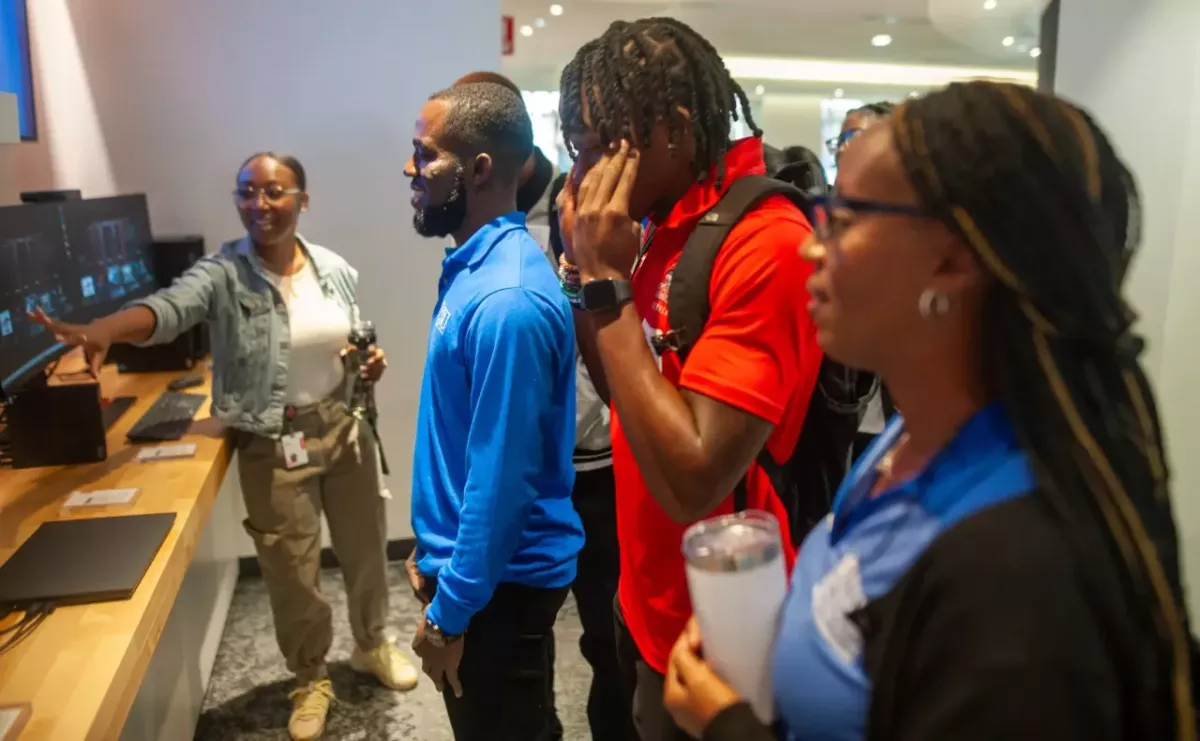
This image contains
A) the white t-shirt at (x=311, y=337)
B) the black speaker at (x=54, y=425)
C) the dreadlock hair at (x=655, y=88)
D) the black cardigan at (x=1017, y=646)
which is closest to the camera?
the black cardigan at (x=1017, y=646)

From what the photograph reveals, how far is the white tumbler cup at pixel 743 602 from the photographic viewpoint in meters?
0.71

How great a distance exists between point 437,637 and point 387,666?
1.40 meters

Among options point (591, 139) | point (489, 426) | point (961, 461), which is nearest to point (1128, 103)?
point (591, 139)

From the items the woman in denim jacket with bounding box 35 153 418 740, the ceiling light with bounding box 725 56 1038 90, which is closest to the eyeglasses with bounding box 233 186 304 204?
the woman in denim jacket with bounding box 35 153 418 740

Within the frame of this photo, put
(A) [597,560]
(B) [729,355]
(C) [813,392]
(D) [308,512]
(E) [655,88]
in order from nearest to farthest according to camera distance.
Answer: (B) [729,355] → (E) [655,88] → (C) [813,392] → (A) [597,560] → (D) [308,512]

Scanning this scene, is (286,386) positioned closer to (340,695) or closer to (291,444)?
(291,444)

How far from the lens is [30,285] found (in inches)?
82.7

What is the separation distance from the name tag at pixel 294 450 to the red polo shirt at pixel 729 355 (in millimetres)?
1436

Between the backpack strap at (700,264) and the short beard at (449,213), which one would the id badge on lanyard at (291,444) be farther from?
the backpack strap at (700,264)

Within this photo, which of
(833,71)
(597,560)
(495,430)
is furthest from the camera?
(833,71)

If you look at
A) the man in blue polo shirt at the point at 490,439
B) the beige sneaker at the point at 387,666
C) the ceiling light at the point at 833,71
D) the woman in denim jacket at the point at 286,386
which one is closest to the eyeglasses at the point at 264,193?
the woman in denim jacket at the point at 286,386

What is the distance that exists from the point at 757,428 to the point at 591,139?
47cm

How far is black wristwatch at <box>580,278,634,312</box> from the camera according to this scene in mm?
1034

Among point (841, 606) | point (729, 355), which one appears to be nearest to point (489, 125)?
point (729, 355)
